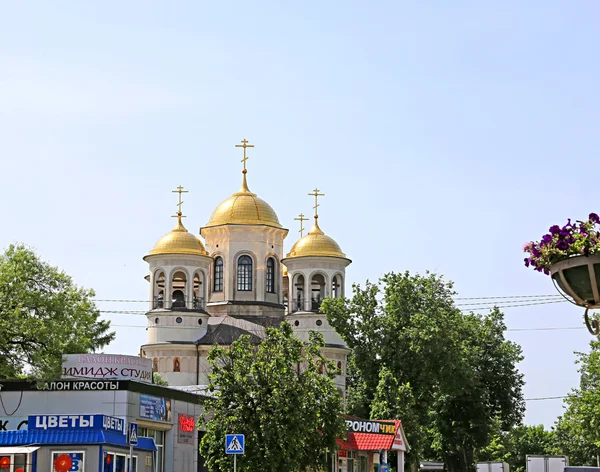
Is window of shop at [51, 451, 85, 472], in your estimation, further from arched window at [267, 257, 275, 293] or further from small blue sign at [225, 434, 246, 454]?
arched window at [267, 257, 275, 293]

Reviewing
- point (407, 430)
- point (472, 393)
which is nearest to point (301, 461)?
point (407, 430)

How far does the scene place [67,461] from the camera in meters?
31.5

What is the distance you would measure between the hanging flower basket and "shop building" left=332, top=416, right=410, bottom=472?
40.4 metres

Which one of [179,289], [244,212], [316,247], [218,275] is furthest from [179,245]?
[316,247]

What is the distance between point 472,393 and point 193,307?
20.4m

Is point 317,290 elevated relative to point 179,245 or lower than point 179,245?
lower

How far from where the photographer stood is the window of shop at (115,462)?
31.9 m

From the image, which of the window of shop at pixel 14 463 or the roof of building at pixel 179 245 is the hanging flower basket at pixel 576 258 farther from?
the roof of building at pixel 179 245

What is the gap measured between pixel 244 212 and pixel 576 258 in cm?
8255

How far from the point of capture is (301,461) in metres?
37.2

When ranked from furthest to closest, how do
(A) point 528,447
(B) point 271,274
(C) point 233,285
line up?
1. (A) point 528,447
2. (B) point 271,274
3. (C) point 233,285

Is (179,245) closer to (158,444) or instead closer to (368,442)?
(368,442)

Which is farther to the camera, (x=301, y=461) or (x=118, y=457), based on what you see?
(x=301, y=461)

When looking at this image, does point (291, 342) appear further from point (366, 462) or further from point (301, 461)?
point (366, 462)
